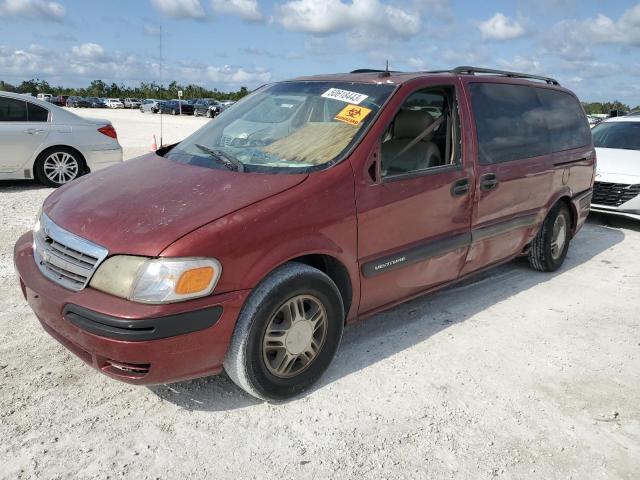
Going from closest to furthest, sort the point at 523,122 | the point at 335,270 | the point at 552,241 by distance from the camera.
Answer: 1. the point at 335,270
2. the point at 523,122
3. the point at 552,241

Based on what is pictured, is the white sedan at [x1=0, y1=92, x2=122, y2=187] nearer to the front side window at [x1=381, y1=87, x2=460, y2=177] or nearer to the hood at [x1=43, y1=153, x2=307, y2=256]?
the hood at [x1=43, y1=153, x2=307, y2=256]

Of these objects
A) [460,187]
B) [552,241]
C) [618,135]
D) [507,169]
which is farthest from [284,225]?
[618,135]

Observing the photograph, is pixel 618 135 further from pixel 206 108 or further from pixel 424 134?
pixel 206 108

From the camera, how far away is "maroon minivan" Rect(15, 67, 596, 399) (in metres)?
2.48

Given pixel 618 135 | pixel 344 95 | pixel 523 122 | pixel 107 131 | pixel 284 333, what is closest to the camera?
pixel 284 333

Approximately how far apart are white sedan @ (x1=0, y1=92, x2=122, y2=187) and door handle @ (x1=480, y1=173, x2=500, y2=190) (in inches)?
257

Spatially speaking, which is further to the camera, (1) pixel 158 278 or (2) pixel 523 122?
(2) pixel 523 122

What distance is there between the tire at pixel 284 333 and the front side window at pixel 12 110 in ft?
23.1

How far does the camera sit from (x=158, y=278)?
2412 millimetres

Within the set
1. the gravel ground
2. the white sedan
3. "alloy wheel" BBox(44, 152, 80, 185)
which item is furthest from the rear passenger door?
"alloy wheel" BBox(44, 152, 80, 185)

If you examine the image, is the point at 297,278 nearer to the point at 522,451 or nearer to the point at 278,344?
the point at 278,344

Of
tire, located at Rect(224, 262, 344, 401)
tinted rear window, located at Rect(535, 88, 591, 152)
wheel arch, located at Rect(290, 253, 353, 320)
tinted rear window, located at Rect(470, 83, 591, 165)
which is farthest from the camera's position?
tinted rear window, located at Rect(535, 88, 591, 152)

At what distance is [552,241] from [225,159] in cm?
332

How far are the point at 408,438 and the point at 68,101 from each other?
6405 centimetres
